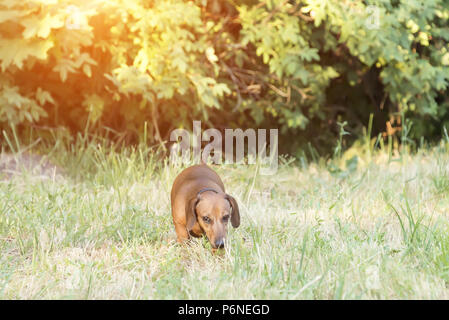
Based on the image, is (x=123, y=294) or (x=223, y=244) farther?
(x=223, y=244)

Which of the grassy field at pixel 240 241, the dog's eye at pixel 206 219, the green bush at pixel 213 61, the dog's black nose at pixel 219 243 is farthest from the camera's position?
the green bush at pixel 213 61

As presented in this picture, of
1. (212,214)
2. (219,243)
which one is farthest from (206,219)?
(219,243)

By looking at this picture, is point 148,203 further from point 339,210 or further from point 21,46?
point 21,46

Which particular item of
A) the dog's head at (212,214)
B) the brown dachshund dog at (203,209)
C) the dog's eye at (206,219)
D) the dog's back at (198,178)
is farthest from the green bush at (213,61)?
the dog's eye at (206,219)

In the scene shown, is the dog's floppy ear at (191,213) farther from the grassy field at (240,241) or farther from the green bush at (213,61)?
the green bush at (213,61)

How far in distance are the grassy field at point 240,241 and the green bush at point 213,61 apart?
3.52 feet

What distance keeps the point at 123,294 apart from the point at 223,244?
27.5 inches

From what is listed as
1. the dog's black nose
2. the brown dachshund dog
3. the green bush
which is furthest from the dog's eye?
the green bush

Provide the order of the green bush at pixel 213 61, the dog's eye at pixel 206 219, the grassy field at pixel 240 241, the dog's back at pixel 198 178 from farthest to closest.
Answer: the green bush at pixel 213 61 → the dog's back at pixel 198 178 → the dog's eye at pixel 206 219 → the grassy field at pixel 240 241

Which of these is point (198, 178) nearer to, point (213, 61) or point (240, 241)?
point (240, 241)

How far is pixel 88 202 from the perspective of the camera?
185 inches

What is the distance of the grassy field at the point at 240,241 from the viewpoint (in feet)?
10.3

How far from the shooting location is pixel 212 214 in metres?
3.66
